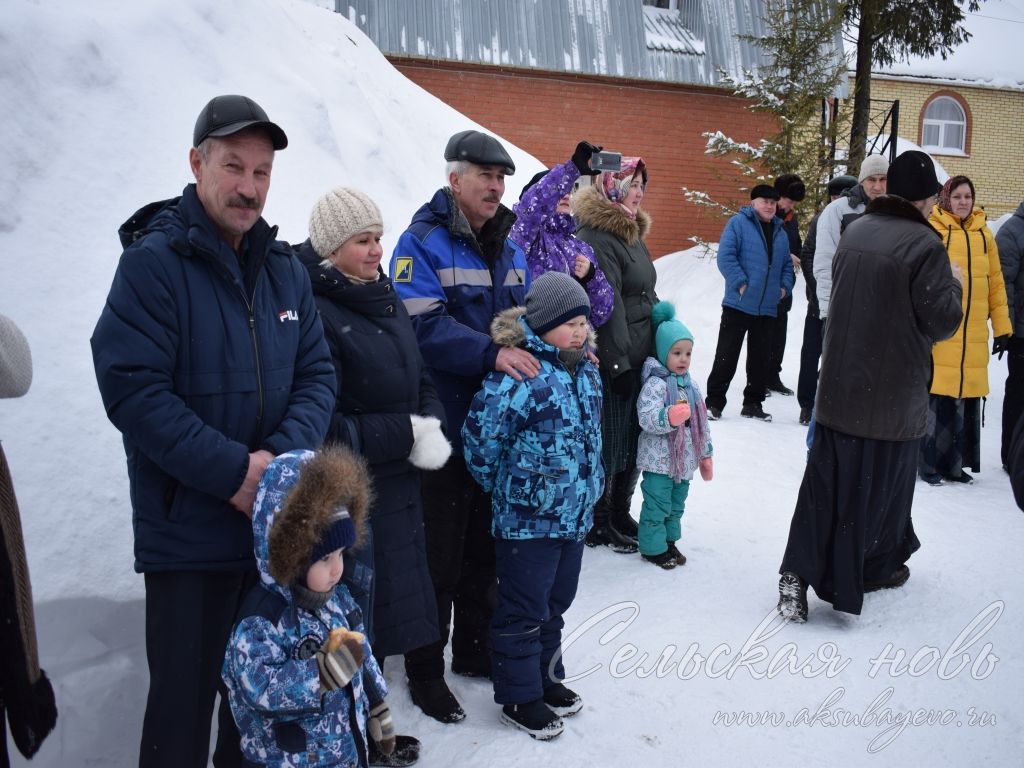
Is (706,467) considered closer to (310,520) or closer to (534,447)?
(534,447)

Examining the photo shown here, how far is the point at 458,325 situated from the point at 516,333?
0.23 metres

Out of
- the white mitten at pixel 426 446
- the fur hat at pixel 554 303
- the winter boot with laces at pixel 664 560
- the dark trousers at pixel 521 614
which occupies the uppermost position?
the fur hat at pixel 554 303

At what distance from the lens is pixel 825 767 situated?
3176 millimetres

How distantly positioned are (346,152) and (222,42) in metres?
1.09

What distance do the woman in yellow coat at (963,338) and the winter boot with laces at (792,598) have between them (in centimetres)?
246

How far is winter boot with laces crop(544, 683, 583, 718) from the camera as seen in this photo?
348 cm

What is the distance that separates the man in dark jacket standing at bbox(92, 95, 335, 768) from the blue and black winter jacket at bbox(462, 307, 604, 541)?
84cm

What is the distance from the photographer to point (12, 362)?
2193mm

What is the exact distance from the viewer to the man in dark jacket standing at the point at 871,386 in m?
4.07

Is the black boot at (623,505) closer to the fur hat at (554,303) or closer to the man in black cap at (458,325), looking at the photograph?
the man in black cap at (458,325)

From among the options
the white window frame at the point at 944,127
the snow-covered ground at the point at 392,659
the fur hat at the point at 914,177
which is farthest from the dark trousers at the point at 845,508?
the white window frame at the point at 944,127

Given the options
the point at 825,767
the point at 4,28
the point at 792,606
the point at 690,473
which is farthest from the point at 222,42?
the point at 825,767

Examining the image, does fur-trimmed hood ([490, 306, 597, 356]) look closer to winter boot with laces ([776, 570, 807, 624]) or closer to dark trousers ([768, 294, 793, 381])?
winter boot with laces ([776, 570, 807, 624])

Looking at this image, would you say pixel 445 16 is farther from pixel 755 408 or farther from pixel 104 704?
pixel 104 704
